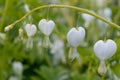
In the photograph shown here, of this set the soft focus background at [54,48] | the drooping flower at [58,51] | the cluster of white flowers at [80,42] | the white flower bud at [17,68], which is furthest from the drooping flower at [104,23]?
the cluster of white flowers at [80,42]

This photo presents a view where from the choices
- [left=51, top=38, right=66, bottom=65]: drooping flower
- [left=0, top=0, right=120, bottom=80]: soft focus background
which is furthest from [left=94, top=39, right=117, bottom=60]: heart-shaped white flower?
[left=51, top=38, right=66, bottom=65]: drooping flower

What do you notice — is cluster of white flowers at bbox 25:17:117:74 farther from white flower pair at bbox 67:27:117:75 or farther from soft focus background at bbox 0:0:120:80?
soft focus background at bbox 0:0:120:80

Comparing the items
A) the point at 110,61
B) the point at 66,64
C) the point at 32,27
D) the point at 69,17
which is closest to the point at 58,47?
the point at 66,64

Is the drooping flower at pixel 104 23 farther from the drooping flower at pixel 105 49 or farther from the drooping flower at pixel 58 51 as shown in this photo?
the drooping flower at pixel 105 49

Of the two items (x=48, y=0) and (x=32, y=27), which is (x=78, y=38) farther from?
(x=48, y=0)

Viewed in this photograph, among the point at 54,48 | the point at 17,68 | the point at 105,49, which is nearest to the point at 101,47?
the point at 105,49

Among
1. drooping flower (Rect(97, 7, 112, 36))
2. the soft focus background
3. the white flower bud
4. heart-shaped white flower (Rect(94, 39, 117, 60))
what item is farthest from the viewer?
drooping flower (Rect(97, 7, 112, 36))
